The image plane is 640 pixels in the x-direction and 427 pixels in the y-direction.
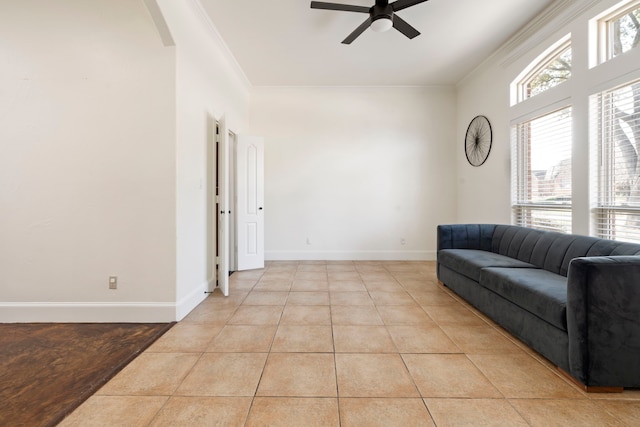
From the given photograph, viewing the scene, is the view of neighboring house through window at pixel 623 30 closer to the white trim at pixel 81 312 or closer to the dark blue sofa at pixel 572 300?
the dark blue sofa at pixel 572 300

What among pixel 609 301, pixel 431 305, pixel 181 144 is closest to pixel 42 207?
pixel 181 144

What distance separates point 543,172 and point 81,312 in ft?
16.7

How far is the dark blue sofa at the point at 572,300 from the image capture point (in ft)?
5.11

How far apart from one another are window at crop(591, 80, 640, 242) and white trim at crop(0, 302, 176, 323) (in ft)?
13.5

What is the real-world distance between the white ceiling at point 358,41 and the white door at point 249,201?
1264 millimetres

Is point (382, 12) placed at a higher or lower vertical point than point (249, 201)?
higher

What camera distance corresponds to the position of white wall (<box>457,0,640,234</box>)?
8.60 ft

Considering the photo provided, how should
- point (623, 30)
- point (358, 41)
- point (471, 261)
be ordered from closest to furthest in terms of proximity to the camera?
point (623, 30) < point (471, 261) < point (358, 41)

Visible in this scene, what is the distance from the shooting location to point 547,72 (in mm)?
3305

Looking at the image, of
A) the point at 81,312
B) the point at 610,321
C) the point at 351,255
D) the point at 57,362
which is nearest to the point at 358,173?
the point at 351,255

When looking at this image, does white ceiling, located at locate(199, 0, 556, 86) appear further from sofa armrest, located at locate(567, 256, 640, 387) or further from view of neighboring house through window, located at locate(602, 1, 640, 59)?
sofa armrest, located at locate(567, 256, 640, 387)

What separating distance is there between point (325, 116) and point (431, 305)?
12.1 feet

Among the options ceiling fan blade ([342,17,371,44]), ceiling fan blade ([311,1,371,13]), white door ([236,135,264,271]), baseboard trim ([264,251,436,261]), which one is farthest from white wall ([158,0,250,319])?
baseboard trim ([264,251,436,261])

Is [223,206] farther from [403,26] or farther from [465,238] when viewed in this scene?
[465,238]
